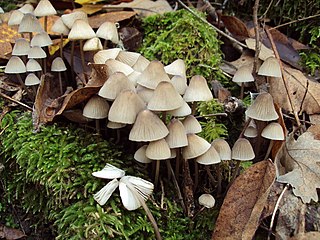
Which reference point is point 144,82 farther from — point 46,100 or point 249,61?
point 249,61

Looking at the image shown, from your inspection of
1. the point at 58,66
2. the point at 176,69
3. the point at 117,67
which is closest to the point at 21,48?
the point at 58,66

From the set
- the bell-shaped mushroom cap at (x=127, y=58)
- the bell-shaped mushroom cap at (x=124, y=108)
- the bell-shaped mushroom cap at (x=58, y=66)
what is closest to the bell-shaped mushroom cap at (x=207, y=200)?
the bell-shaped mushroom cap at (x=124, y=108)

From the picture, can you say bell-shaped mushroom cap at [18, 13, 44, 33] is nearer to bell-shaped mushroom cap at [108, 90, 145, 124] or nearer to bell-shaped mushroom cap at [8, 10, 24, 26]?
bell-shaped mushroom cap at [8, 10, 24, 26]

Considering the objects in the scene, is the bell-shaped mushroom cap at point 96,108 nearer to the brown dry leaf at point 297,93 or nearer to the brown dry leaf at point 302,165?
the brown dry leaf at point 302,165

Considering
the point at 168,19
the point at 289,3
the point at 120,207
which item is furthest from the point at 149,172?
the point at 289,3

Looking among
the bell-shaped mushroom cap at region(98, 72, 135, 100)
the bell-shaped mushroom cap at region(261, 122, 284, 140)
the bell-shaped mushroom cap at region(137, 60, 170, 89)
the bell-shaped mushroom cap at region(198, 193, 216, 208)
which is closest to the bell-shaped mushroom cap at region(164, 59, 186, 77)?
the bell-shaped mushroom cap at region(137, 60, 170, 89)
